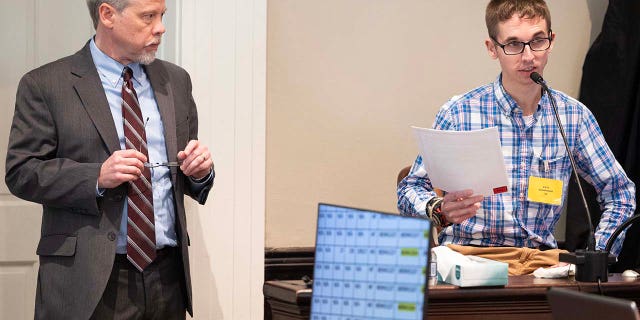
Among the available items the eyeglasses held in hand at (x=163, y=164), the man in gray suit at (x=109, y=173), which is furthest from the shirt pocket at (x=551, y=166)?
the eyeglasses held in hand at (x=163, y=164)

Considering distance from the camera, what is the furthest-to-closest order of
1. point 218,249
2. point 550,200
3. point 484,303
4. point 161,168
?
1. point 218,249
2. point 550,200
3. point 161,168
4. point 484,303

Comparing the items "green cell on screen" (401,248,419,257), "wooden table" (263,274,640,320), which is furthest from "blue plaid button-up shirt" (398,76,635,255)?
"green cell on screen" (401,248,419,257)

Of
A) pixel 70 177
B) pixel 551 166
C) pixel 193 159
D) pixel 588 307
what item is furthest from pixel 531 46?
pixel 588 307

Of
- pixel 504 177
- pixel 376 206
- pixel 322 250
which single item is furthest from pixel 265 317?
pixel 322 250

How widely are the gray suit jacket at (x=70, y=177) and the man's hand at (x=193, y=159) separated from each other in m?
0.09

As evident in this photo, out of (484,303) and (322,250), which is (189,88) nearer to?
(484,303)

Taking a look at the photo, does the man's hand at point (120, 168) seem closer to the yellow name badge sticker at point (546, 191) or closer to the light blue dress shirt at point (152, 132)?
the light blue dress shirt at point (152, 132)

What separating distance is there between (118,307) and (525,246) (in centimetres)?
142

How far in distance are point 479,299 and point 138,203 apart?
3.59 ft

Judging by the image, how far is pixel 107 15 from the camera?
2979 mm

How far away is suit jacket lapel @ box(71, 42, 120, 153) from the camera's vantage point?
2836mm

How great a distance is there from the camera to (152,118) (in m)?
2.98

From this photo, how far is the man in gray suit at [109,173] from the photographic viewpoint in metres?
2.73

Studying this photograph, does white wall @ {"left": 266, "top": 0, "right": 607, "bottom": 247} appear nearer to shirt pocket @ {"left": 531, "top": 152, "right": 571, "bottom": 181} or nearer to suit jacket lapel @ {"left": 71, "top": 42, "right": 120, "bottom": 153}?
shirt pocket @ {"left": 531, "top": 152, "right": 571, "bottom": 181}
